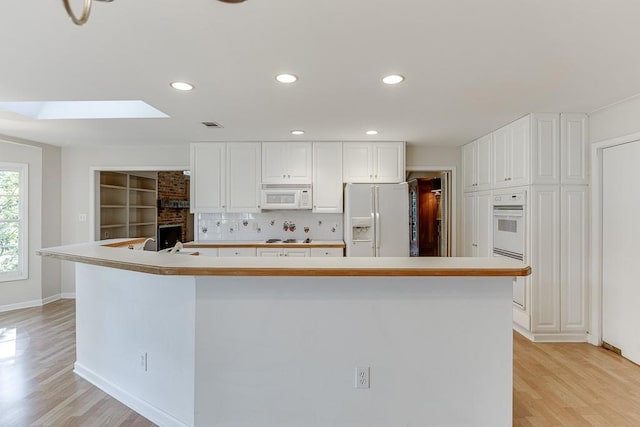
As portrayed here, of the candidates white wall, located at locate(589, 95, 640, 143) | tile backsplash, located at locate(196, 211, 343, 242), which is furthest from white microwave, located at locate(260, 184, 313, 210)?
white wall, located at locate(589, 95, 640, 143)

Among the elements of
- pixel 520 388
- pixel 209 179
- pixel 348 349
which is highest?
pixel 209 179

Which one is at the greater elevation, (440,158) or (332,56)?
(332,56)

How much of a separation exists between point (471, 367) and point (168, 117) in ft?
11.5

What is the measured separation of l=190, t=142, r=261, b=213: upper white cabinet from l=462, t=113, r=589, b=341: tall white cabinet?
3296mm

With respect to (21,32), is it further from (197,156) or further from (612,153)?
(612,153)

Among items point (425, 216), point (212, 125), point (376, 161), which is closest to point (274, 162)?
point (212, 125)

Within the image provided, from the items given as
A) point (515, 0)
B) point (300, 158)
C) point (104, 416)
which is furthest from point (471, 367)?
point (300, 158)

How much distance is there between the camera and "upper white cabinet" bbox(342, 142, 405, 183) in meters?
4.64

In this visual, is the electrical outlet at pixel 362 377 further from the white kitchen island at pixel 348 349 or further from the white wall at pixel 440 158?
the white wall at pixel 440 158

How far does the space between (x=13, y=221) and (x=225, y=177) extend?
2843mm

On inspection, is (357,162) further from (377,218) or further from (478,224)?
(478,224)

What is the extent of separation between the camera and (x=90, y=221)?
201 inches

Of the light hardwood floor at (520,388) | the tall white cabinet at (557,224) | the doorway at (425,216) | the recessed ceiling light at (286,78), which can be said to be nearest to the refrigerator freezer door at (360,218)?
the tall white cabinet at (557,224)

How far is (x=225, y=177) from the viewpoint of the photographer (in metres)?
4.73
